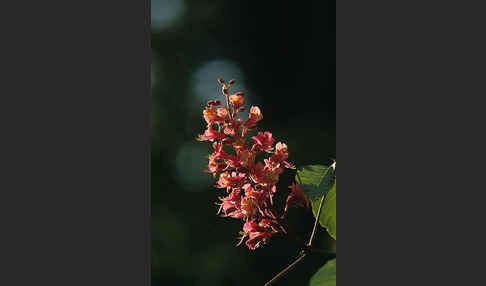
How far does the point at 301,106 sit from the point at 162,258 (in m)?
2.07

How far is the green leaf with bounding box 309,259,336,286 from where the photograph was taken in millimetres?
1345

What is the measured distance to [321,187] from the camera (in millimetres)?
1244

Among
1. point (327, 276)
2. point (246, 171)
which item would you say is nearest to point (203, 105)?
point (246, 171)

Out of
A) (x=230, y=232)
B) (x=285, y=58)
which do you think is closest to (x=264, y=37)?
(x=285, y=58)

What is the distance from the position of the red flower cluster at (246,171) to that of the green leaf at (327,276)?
21 centimetres

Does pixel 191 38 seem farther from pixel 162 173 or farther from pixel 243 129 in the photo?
pixel 243 129

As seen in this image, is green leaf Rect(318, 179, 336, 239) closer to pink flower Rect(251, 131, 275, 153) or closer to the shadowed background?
pink flower Rect(251, 131, 275, 153)

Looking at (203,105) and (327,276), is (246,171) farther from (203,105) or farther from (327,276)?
(203,105)

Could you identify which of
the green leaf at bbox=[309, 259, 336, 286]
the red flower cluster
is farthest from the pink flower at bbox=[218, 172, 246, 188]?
the green leaf at bbox=[309, 259, 336, 286]

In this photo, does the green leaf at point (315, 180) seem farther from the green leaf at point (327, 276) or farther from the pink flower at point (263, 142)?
the green leaf at point (327, 276)

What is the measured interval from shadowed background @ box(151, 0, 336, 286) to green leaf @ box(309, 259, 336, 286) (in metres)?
1.08

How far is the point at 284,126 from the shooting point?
3.40 m

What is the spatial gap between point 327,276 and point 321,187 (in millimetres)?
327

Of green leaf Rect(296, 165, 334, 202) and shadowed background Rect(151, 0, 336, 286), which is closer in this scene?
green leaf Rect(296, 165, 334, 202)
